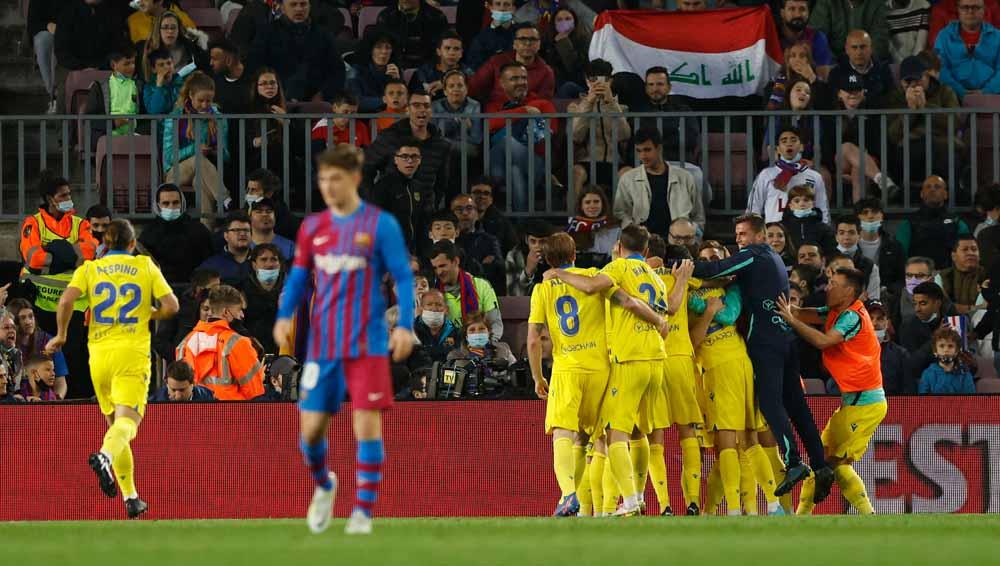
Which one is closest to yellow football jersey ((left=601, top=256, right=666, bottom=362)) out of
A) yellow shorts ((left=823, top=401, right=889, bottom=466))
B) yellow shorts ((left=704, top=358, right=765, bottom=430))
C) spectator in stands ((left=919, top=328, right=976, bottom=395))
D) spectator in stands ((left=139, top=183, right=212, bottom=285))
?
yellow shorts ((left=704, top=358, right=765, bottom=430))

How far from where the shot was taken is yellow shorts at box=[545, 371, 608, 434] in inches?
556

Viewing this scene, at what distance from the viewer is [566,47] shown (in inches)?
817

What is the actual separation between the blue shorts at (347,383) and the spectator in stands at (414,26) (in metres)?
11.1

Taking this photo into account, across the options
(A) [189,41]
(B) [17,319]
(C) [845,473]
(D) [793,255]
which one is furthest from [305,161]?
(C) [845,473]

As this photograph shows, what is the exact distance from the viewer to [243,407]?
15.9 metres

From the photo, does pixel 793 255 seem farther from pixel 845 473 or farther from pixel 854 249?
pixel 845 473

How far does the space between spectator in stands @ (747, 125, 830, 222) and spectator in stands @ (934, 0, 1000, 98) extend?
110 inches

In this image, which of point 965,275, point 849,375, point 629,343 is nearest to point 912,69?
point 965,275

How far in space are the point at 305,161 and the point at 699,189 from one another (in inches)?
152

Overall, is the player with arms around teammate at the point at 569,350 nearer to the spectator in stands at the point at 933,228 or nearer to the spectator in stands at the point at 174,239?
the spectator in stands at the point at 174,239

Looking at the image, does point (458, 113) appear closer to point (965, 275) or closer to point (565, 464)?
point (965, 275)

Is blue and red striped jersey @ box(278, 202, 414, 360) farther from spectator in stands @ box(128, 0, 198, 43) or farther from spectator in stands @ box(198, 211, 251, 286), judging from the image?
spectator in stands @ box(128, 0, 198, 43)

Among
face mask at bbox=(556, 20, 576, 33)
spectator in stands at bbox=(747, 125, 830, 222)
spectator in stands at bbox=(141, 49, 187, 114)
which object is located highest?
face mask at bbox=(556, 20, 576, 33)

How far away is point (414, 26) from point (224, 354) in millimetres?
6195
